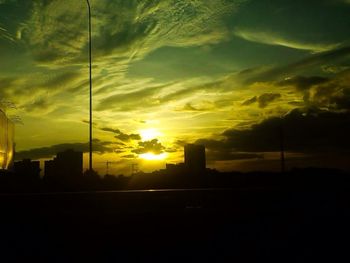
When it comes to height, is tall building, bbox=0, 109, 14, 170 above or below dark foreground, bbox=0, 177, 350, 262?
above

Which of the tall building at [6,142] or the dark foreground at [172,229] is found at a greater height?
the tall building at [6,142]

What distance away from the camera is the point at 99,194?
15.6 m

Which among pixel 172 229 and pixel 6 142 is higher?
pixel 6 142

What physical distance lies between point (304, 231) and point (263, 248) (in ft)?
7.06

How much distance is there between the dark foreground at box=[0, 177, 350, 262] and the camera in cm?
866

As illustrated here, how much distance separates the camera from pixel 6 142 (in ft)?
102

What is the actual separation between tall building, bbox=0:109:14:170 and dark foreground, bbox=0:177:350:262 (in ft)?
51.9

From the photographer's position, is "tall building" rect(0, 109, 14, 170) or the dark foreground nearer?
the dark foreground

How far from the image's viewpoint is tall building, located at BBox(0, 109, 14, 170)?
2944cm

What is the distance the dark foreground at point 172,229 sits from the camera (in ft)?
28.4

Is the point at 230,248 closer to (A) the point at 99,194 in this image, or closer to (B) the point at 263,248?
(B) the point at 263,248

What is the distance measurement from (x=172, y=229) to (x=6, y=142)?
23775 mm

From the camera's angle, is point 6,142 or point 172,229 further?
point 6,142

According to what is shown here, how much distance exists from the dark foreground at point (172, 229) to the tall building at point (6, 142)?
623 inches
